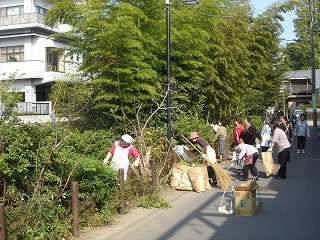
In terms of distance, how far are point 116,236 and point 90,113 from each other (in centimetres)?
738

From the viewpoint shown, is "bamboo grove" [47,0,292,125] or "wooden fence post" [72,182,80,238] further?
"bamboo grove" [47,0,292,125]

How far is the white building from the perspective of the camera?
29.4 m

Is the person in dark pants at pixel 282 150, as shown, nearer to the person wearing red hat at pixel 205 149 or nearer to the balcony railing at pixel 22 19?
the person wearing red hat at pixel 205 149

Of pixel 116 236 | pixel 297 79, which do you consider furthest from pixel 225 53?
pixel 297 79

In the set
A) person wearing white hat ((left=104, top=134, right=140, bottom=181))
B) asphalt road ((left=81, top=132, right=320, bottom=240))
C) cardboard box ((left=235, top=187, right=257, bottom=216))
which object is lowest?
asphalt road ((left=81, top=132, right=320, bottom=240))

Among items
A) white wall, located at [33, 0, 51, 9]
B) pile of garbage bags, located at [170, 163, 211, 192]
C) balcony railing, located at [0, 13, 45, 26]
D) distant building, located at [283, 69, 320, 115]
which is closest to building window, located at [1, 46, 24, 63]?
balcony railing, located at [0, 13, 45, 26]

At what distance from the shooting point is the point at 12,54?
99.9ft

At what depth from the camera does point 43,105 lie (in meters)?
27.9

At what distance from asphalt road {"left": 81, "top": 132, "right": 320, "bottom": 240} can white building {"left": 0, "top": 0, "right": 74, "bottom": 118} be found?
22009 mm

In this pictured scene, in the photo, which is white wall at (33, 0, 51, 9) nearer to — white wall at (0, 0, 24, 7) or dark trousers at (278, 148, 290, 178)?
white wall at (0, 0, 24, 7)

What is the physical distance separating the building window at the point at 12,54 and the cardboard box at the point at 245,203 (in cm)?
2575

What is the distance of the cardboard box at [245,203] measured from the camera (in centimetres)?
798

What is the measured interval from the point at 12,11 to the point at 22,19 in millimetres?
2246

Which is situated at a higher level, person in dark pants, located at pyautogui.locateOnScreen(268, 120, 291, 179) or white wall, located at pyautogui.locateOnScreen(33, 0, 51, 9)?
white wall, located at pyautogui.locateOnScreen(33, 0, 51, 9)
